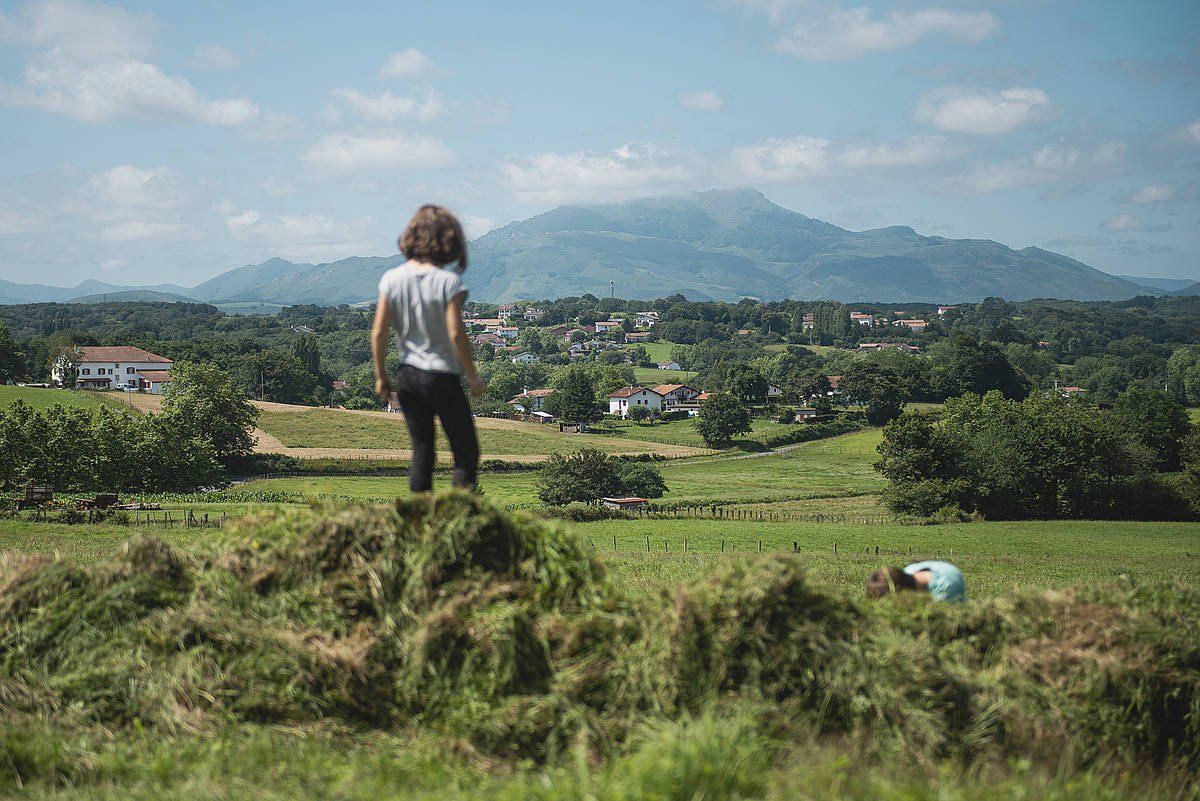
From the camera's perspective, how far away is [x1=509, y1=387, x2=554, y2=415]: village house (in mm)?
165488

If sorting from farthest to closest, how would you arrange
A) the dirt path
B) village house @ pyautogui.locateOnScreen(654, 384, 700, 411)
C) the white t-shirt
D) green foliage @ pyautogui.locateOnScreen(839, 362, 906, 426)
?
1. village house @ pyautogui.locateOnScreen(654, 384, 700, 411)
2. green foliage @ pyautogui.locateOnScreen(839, 362, 906, 426)
3. the dirt path
4. the white t-shirt

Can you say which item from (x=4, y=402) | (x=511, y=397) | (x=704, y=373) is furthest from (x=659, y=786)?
(x=704, y=373)

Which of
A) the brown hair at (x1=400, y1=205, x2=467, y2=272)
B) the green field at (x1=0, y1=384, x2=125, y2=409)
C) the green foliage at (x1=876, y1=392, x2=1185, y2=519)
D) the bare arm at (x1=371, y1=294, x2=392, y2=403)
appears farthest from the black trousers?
the green field at (x1=0, y1=384, x2=125, y2=409)

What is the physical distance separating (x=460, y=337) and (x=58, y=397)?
381ft

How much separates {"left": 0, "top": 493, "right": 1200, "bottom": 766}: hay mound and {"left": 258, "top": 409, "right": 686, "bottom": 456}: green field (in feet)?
275

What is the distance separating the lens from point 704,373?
197 meters

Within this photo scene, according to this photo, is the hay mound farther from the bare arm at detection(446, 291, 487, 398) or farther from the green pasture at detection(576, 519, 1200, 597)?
the green pasture at detection(576, 519, 1200, 597)

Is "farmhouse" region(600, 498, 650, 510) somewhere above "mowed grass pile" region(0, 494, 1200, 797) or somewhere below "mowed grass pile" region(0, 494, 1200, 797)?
below

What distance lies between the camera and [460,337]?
21.4 ft

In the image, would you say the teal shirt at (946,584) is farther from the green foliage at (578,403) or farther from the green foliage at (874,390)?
the green foliage at (874,390)

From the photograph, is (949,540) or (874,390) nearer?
(949,540)

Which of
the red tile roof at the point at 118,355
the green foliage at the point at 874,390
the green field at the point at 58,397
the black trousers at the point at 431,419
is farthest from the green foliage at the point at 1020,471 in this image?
the red tile roof at the point at 118,355

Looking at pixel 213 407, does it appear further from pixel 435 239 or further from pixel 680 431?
pixel 435 239

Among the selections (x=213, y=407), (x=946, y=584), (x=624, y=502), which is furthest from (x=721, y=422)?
(x=946, y=584)
